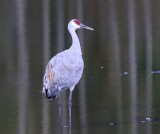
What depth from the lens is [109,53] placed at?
16.8m

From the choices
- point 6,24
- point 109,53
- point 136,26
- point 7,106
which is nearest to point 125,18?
point 136,26

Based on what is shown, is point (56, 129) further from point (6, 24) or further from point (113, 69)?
point (6, 24)

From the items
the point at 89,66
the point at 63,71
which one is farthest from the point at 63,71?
the point at 89,66

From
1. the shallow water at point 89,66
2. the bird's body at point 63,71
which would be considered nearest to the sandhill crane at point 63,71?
the bird's body at point 63,71

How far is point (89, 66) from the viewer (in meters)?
15.1

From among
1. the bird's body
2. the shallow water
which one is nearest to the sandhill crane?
the bird's body

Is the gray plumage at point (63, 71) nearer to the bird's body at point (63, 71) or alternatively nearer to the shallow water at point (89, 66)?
the bird's body at point (63, 71)

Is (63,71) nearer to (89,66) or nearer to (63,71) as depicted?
(63,71)

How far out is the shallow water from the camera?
1034 centimetres

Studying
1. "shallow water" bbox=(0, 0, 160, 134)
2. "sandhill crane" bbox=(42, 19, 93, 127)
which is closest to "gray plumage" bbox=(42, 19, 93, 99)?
"sandhill crane" bbox=(42, 19, 93, 127)

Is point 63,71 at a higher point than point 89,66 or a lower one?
lower

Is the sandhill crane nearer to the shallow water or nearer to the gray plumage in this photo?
the gray plumage

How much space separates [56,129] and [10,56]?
6.78 m

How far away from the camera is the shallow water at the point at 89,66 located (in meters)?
10.3
